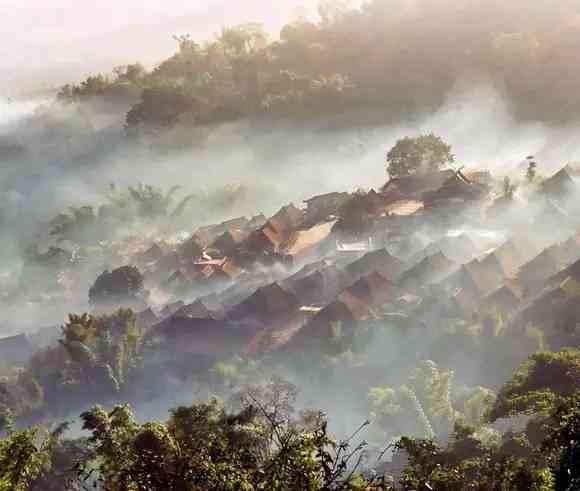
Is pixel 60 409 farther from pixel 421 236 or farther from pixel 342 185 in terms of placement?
pixel 342 185

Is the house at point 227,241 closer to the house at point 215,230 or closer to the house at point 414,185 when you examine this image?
the house at point 215,230

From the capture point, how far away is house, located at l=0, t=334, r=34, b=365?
69.3 metres

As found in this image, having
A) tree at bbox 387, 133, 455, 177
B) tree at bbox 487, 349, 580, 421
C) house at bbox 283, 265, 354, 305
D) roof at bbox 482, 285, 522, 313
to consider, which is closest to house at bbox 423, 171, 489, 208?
tree at bbox 387, 133, 455, 177

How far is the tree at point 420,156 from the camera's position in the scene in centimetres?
9256

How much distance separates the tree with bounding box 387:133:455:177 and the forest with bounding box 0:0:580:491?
308 mm

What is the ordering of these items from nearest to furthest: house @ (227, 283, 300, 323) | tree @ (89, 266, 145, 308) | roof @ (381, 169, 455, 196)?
house @ (227, 283, 300, 323)
tree @ (89, 266, 145, 308)
roof @ (381, 169, 455, 196)

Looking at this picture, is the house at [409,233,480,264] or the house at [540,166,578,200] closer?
the house at [409,233,480,264]

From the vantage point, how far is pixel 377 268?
65.4 metres

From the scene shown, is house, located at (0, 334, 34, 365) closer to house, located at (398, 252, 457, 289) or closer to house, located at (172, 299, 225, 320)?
house, located at (172, 299, 225, 320)

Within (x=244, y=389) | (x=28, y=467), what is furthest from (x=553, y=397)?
(x=244, y=389)

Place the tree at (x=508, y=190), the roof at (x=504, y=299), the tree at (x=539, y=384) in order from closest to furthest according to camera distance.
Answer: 1. the tree at (x=539, y=384)
2. the roof at (x=504, y=299)
3. the tree at (x=508, y=190)

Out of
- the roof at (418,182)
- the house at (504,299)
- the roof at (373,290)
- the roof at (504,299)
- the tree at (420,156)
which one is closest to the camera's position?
the house at (504,299)

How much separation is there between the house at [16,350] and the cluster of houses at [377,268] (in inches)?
19.7

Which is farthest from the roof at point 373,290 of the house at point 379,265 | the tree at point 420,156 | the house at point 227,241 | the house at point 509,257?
the tree at point 420,156
